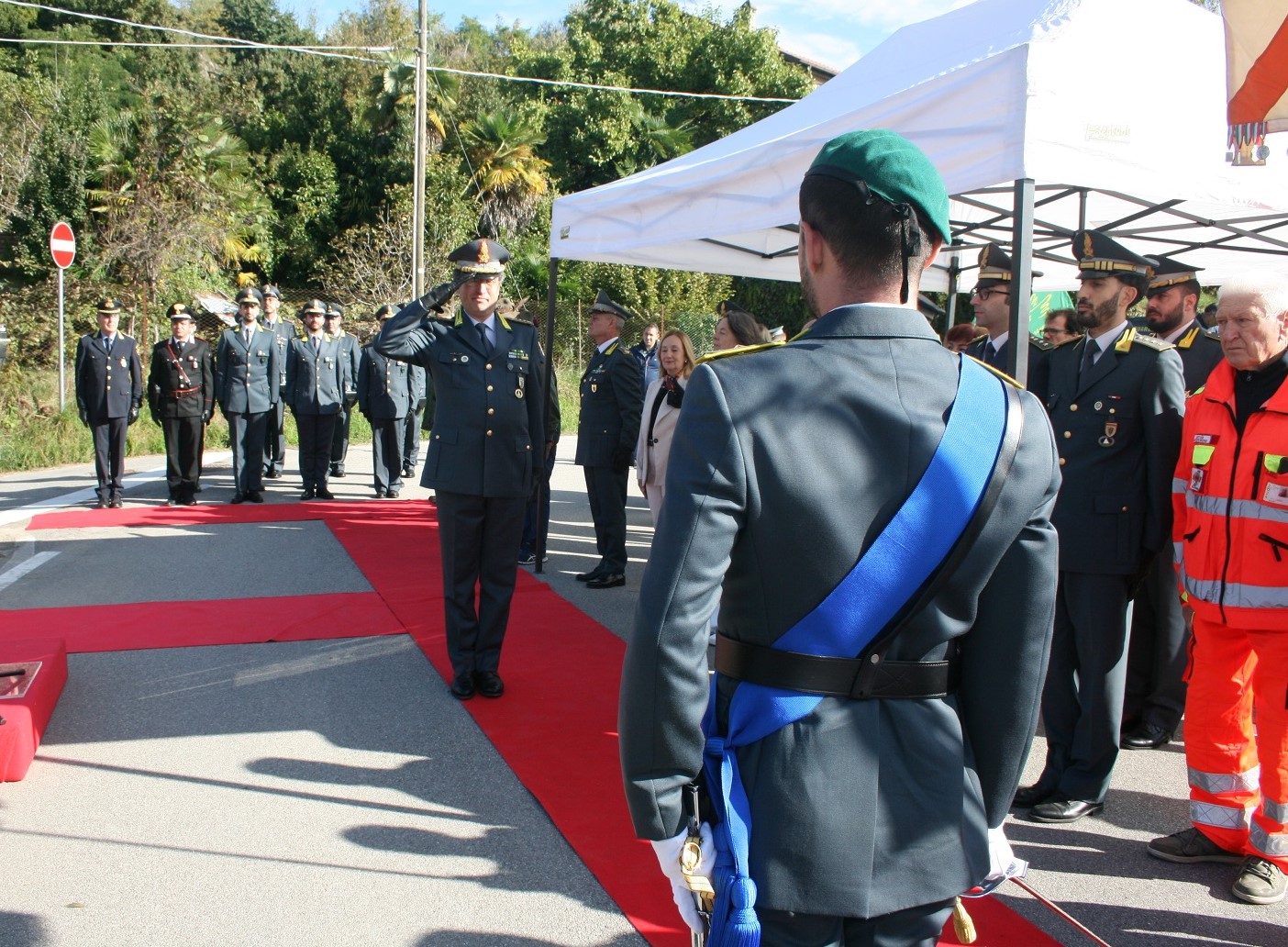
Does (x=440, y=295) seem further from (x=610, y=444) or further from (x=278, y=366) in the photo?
(x=278, y=366)

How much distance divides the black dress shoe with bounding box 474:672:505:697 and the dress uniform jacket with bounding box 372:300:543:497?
0.87m

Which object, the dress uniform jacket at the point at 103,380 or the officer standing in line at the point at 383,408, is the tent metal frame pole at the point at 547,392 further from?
the dress uniform jacket at the point at 103,380

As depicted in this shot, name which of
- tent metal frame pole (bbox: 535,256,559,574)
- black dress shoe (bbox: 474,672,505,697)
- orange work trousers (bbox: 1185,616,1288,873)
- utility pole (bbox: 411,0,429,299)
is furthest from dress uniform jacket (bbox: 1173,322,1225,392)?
utility pole (bbox: 411,0,429,299)

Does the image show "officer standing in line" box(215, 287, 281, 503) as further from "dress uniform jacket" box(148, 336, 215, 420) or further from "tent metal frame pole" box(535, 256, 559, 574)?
"tent metal frame pole" box(535, 256, 559, 574)

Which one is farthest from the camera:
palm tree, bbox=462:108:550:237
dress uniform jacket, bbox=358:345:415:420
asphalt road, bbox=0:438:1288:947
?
palm tree, bbox=462:108:550:237

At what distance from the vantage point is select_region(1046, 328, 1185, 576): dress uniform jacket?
12.4 feet

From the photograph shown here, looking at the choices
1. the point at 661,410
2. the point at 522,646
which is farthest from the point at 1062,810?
the point at 661,410

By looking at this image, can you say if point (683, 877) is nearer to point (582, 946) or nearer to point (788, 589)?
point (788, 589)

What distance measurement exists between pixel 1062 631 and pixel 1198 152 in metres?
1.98

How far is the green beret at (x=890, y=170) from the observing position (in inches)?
Answer: 59.6

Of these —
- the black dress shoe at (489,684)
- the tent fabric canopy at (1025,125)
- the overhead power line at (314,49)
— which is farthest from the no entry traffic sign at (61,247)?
the black dress shoe at (489,684)

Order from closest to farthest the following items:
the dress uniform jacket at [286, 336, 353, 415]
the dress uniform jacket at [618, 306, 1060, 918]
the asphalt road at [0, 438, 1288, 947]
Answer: the dress uniform jacket at [618, 306, 1060, 918] < the asphalt road at [0, 438, 1288, 947] < the dress uniform jacket at [286, 336, 353, 415]

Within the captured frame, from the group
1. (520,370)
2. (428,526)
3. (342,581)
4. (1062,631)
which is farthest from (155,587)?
(1062,631)

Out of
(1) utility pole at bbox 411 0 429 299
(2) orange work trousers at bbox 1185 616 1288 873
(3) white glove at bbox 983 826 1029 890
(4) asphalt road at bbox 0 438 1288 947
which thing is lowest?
(4) asphalt road at bbox 0 438 1288 947
